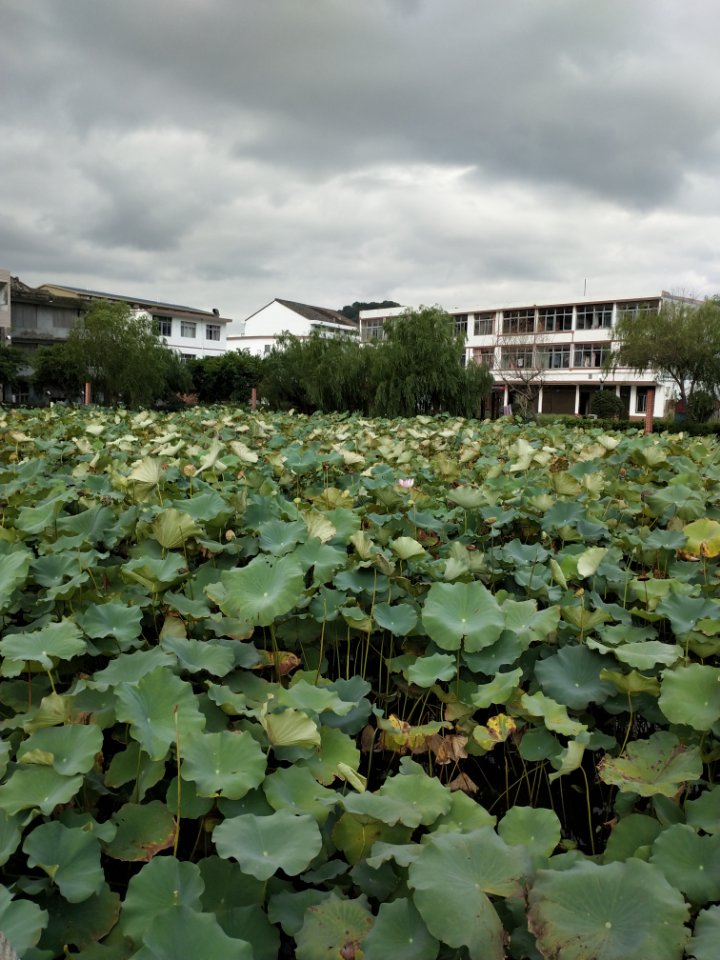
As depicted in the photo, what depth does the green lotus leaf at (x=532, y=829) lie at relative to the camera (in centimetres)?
97

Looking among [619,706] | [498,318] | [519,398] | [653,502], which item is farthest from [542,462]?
[498,318]

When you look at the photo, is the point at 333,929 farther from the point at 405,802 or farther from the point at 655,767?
the point at 655,767

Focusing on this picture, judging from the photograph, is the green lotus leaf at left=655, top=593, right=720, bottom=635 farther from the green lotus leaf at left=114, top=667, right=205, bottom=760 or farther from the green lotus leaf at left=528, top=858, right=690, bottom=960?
the green lotus leaf at left=114, top=667, right=205, bottom=760

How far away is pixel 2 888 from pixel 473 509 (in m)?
1.58

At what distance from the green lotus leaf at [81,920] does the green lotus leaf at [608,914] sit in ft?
1.63

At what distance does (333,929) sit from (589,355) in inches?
1826

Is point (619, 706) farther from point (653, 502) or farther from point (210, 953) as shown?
point (653, 502)

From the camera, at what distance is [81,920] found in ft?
2.88

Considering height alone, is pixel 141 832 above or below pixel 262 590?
below

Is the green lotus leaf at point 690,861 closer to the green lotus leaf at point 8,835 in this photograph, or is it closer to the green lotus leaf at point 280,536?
the green lotus leaf at point 8,835

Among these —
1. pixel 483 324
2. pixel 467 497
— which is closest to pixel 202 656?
pixel 467 497

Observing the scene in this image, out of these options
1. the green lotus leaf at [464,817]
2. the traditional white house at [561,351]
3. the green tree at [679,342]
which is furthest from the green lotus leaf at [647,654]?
the traditional white house at [561,351]

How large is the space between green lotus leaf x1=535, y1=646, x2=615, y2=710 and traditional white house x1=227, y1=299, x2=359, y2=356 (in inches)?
2002

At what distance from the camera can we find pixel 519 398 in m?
33.6
